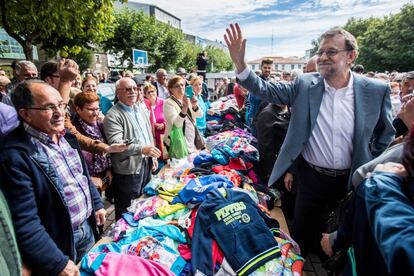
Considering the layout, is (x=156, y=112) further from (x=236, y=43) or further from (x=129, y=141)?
(x=236, y=43)

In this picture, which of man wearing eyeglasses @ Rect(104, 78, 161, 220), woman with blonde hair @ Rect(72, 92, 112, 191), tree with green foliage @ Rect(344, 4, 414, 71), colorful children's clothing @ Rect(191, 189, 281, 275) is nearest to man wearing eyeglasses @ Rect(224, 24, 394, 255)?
colorful children's clothing @ Rect(191, 189, 281, 275)

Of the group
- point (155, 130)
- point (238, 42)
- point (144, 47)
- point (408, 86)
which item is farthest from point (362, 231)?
point (144, 47)

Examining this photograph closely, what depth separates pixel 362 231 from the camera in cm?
108

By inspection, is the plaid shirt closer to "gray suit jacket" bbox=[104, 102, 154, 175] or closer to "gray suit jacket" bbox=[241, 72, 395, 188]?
"gray suit jacket" bbox=[104, 102, 154, 175]

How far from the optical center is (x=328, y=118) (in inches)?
87.8

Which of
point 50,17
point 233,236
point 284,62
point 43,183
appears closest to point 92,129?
point 43,183

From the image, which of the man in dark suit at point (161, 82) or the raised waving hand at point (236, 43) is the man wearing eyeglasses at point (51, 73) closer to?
the raised waving hand at point (236, 43)

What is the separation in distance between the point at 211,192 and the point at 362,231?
1.29 metres

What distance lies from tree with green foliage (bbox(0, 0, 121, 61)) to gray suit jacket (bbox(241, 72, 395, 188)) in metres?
5.69

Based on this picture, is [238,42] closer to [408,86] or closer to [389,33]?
[408,86]

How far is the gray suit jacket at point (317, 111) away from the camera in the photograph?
2.12 meters

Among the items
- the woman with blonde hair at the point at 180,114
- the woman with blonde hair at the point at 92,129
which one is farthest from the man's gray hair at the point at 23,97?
the woman with blonde hair at the point at 180,114

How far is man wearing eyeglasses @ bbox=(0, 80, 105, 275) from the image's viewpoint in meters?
1.38

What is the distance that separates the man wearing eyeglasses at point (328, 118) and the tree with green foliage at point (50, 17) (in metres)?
5.62
